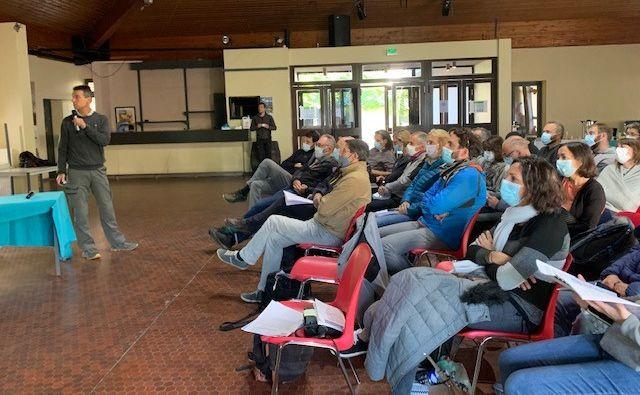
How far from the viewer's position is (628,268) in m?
2.67

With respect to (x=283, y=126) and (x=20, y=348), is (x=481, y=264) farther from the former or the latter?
(x=283, y=126)

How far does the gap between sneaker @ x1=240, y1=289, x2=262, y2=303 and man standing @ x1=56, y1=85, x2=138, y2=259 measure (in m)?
2.08

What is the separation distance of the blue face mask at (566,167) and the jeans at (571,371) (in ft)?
5.37

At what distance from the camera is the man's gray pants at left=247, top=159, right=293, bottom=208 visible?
251 inches

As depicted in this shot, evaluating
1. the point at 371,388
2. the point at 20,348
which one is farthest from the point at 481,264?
the point at 20,348

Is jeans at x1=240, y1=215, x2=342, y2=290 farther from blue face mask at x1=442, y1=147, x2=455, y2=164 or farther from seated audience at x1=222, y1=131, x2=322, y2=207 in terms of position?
seated audience at x1=222, y1=131, x2=322, y2=207

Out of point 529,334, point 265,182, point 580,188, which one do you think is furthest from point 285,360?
point 265,182

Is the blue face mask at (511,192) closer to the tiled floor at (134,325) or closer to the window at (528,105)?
the tiled floor at (134,325)

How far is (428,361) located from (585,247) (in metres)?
1.02

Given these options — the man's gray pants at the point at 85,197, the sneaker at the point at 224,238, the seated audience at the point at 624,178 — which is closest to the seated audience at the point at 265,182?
the sneaker at the point at 224,238

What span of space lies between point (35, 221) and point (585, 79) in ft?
44.4

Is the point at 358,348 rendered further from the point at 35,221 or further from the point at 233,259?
the point at 35,221

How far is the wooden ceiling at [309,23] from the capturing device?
521 inches

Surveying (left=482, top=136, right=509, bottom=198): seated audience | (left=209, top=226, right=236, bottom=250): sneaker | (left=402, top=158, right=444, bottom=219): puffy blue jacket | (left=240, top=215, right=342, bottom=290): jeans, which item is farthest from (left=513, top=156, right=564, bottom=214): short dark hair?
(left=209, top=226, right=236, bottom=250): sneaker
